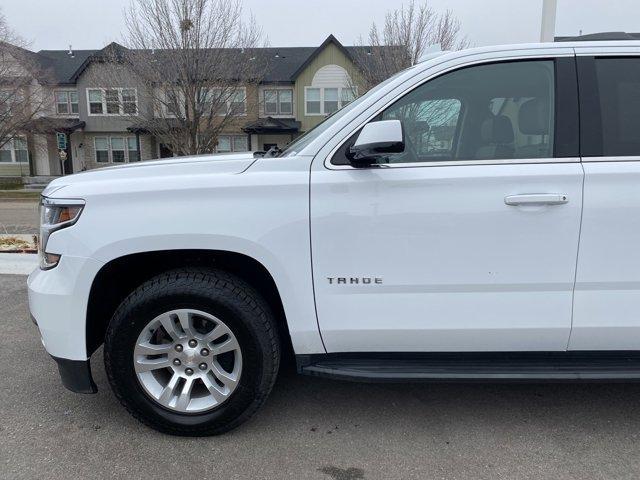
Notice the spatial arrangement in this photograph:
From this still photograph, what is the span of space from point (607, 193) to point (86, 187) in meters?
2.61

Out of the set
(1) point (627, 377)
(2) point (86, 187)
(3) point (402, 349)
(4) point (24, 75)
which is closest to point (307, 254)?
(3) point (402, 349)

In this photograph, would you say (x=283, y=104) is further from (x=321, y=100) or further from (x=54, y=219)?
(x=54, y=219)

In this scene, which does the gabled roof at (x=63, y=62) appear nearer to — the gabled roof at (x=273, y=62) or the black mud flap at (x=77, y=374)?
the gabled roof at (x=273, y=62)

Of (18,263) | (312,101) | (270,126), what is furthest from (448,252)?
(312,101)

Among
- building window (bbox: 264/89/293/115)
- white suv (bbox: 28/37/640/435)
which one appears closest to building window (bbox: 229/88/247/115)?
building window (bbox: 264/89/293/115)

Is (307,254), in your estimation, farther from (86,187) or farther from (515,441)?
(515,441)

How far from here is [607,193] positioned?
2.51m

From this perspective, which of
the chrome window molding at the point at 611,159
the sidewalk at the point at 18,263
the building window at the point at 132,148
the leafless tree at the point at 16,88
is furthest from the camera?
the building window at the point at 132,148

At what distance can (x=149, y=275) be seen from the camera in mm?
2902

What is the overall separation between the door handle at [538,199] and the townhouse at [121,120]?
78.3 feet

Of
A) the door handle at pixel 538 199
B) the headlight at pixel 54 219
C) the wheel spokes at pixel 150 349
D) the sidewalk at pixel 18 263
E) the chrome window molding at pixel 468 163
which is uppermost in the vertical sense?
the chrome window molding at pixel 468 163

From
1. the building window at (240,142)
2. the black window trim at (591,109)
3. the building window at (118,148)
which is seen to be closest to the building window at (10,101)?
the building window at (118,148)

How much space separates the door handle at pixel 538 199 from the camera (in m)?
2.50

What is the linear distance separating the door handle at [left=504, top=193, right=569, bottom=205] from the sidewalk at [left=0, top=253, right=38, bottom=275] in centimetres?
574
